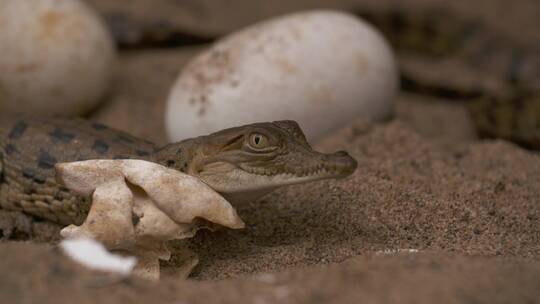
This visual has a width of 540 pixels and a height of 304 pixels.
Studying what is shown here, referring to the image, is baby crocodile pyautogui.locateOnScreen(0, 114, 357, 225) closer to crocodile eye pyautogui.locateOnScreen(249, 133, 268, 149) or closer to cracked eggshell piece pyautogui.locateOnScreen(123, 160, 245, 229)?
crocodile eye pyautogui.locateOnScreen(249, 133, 268, 149)

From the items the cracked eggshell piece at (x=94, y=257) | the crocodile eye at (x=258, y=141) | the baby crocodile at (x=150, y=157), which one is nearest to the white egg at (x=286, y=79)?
the baby crocodile at (x=150, y=157)

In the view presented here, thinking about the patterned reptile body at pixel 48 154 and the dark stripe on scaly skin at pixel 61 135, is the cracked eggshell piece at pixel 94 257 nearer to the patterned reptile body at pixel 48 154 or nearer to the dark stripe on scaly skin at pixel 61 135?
the patterned reptile body at pixel 48 154

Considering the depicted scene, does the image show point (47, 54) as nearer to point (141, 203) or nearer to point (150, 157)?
point (150, 157)

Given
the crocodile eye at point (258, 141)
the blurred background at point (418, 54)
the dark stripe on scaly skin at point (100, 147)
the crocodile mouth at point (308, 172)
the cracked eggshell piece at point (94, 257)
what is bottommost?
Answer: the blurred background at point (418, 54)

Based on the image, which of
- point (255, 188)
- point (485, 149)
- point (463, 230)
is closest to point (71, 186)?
point (255, 188)

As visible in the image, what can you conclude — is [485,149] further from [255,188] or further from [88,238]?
[88,238]
